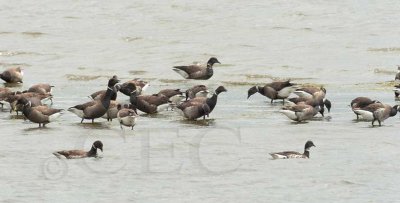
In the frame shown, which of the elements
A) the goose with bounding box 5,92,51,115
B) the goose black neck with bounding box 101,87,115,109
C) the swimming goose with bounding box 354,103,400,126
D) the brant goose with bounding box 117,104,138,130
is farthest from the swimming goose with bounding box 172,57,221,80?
the brant goose with bounding box 117,104,138,130

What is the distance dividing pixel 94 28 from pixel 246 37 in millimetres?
9058

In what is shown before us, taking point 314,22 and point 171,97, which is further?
point 314,22

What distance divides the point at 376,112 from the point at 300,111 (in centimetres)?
213

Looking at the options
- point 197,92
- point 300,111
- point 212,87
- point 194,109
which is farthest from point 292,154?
point 212,87

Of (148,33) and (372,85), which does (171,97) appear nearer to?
(372,85)

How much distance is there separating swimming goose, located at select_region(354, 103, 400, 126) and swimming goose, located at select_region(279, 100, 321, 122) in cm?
129

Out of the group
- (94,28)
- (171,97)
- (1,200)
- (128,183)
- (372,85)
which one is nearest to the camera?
(1,200)

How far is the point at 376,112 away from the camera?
2961cm

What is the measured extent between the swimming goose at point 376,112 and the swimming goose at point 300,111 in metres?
1.29

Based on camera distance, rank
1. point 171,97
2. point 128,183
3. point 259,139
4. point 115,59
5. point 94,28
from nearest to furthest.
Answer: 1. point 128,183
2. point 259,139
3. point 171,97
4. point 115,59
5. point 94,28

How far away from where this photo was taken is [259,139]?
27.2m

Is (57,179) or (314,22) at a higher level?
(314,22)

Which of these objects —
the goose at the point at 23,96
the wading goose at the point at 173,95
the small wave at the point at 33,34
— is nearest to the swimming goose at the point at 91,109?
the goose at the point at 23,96

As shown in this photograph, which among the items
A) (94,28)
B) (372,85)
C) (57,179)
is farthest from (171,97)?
(94,28)
